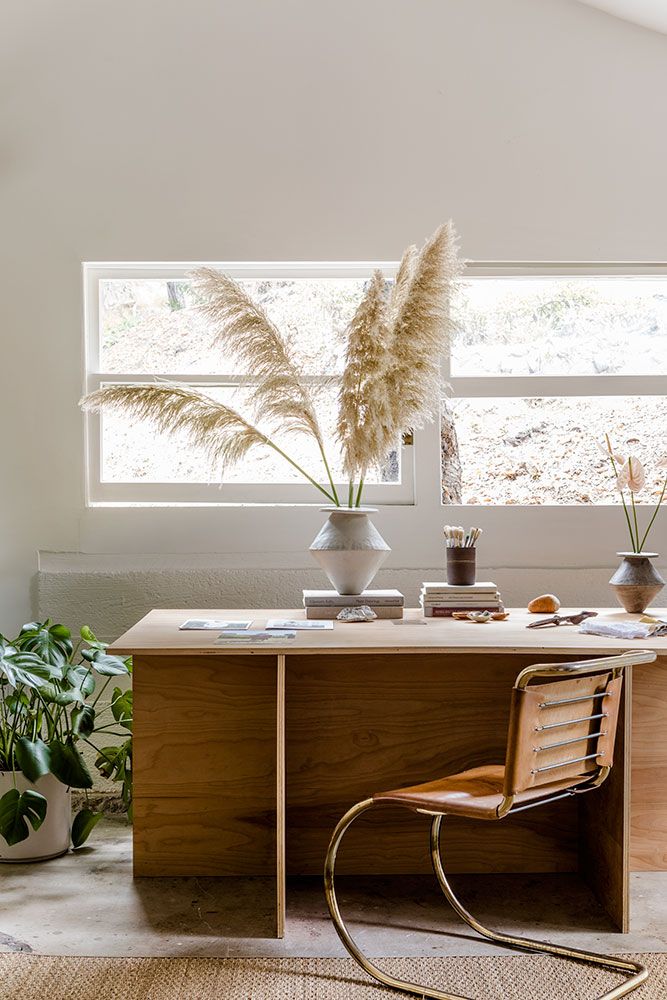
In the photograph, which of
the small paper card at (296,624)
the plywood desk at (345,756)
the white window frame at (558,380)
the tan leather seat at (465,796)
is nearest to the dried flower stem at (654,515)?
the white window frame at (558,380)

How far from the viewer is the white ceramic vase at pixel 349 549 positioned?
2.86 meters

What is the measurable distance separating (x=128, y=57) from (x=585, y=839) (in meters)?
2.88

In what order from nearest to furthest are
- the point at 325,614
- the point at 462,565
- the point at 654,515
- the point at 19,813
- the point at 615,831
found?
the point at 615,831 < the point at 19,813 < the point at 325,614 < the point at 462,565 < the point at 654,515

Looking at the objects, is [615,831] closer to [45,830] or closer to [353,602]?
[353,602]

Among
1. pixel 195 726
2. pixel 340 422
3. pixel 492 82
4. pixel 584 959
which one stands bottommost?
pixel 584 959

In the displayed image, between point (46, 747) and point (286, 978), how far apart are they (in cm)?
97

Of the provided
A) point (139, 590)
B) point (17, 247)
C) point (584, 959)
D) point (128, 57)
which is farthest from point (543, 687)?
point (128, 57)

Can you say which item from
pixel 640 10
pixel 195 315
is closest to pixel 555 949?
pixel 195 315

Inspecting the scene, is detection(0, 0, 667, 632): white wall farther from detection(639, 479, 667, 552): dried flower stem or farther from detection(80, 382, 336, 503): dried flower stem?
detection(80, 382, 336, 503): dried flower stem

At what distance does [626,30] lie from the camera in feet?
11.0

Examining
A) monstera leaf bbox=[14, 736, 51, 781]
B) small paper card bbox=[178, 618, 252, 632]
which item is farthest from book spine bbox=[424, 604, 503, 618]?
monstera leaf bbox=[14, 736, 51, 781]

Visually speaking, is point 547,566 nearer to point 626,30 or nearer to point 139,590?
point 139,590

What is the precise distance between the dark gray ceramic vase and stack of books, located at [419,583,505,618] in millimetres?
377

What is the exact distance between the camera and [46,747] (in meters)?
2.71
